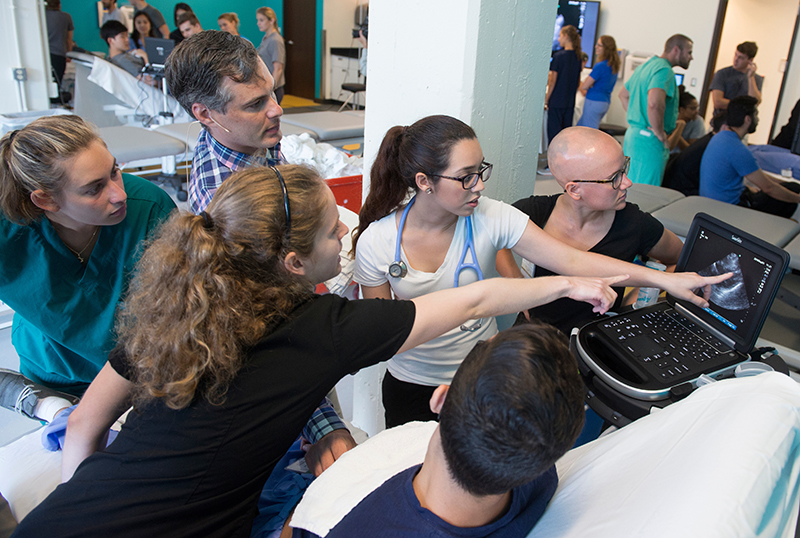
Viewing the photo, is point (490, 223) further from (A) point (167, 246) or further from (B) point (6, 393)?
(B) point (6, 393)

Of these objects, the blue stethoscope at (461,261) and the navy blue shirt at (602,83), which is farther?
the navy blue shirt at (602,83)

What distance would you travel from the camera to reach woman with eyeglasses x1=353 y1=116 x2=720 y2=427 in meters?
1.42

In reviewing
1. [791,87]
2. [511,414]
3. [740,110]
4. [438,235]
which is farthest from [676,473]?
[791,87]

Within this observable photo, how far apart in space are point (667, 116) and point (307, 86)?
727 centimetres

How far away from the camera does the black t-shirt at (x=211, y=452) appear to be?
92 centimetres

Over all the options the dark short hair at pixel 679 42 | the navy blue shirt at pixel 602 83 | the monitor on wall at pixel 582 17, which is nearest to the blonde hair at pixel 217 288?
the dark short hair at pixel 679 42

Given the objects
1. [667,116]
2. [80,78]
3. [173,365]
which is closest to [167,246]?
[173,365]

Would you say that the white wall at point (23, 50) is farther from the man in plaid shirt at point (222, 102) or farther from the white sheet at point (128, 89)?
the man in plaid shirt at point (222, 102)

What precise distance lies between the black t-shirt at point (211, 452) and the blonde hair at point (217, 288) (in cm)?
4

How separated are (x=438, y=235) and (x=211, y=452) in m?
0.84

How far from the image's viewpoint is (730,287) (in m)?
1.33

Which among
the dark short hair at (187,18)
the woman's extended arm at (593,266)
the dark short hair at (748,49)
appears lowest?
the woman's extended arm at (593,266)

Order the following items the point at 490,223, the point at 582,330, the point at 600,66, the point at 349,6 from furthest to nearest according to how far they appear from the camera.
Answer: the point at 349,6 → the point at 600,66 → the point at 490,223 → the point at 582,330

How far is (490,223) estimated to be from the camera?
152cm
